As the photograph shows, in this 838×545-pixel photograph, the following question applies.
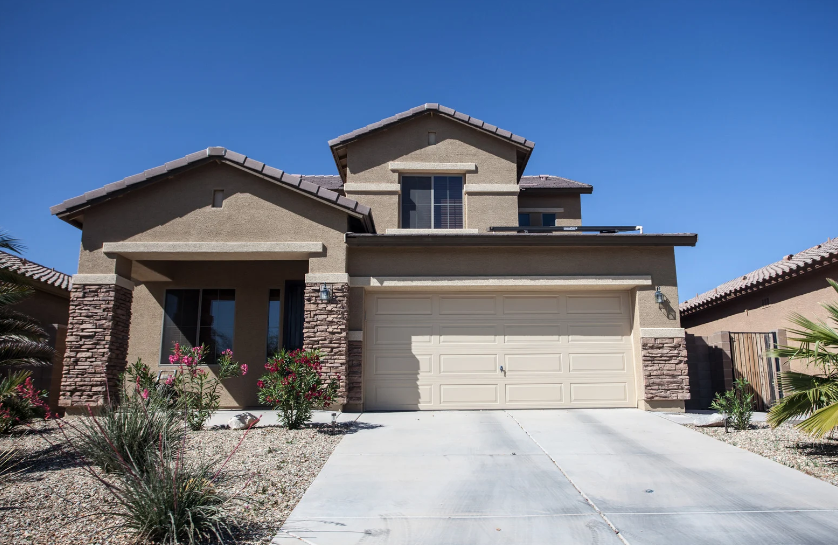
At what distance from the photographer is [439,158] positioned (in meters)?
15.4

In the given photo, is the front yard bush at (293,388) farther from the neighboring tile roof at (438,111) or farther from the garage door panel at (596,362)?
the neighboring tile roof at (438,111)

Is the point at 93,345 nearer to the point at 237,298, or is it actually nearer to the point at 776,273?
the point at 237,298

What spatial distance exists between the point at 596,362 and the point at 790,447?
417cm

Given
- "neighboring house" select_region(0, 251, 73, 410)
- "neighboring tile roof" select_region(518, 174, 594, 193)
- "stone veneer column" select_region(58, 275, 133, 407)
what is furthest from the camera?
"neighboring tile roof" select_region(518, 174, 594, 193)

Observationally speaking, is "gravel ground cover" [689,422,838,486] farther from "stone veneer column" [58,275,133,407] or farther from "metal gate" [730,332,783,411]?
"stone veneer column" [58,275,133,407]

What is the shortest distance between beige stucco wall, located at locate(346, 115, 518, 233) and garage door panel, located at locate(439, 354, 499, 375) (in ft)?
12.3

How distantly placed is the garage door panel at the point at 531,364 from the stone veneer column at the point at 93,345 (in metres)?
7.89

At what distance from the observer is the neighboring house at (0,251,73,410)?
1305 cm

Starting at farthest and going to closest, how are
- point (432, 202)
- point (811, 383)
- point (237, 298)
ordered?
point (432, 202), point (237, 298), point (811, 383)

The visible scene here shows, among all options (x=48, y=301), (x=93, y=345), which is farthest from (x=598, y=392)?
(x=48, y=301)

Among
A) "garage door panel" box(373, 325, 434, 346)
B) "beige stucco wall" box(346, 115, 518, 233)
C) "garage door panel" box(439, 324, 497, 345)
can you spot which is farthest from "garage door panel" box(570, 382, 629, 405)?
"beige stucco wall" box(346, 115, 518, 233)

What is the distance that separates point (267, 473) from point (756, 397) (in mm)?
10382

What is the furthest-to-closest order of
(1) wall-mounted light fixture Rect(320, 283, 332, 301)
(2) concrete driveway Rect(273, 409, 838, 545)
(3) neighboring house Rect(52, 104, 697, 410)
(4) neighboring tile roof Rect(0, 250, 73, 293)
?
(4) neighboring tile roof Rect(0, 250, 73, 293)
(3) neighboring house Rect(52, 104, 697, 410)
(1) wall-mounted light fixture Rect(320, 283, 332, 301)
(2) concrete driveway Rect(273, 409, 838, 545)

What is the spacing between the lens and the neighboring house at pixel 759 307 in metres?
12.7
